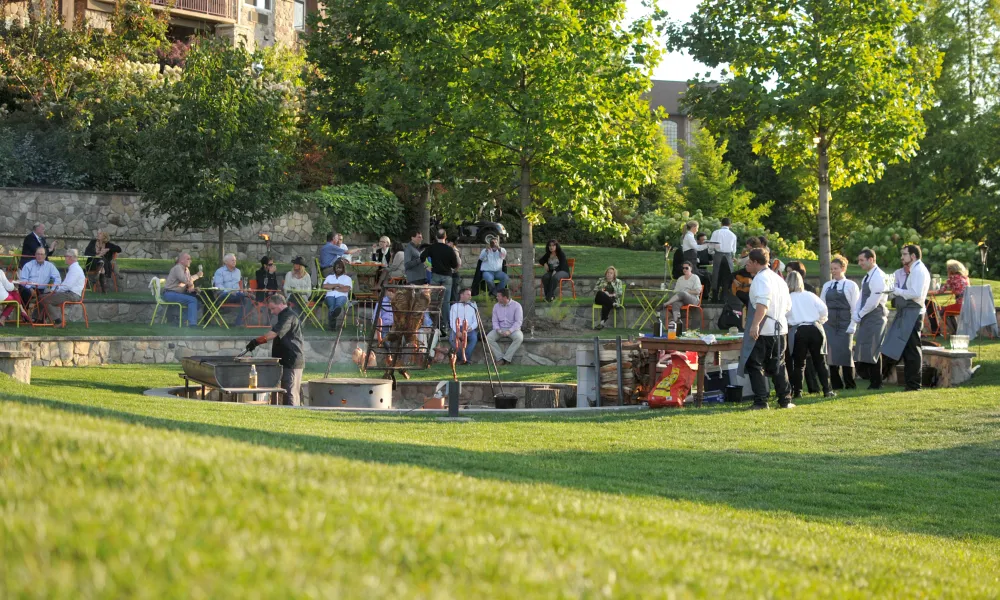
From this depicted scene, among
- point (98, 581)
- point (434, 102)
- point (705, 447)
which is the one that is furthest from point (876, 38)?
point (98, 581)

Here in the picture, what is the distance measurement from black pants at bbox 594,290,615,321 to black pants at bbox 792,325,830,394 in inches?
317

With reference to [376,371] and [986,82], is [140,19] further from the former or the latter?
[986,82]

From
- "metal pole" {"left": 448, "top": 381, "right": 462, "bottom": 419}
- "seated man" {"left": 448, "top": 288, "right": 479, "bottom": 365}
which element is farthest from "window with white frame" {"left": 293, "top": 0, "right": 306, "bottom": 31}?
"metal pole" {"left": 448, "top": 381, "right": 462, "bottom": 419}

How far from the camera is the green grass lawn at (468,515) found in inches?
134

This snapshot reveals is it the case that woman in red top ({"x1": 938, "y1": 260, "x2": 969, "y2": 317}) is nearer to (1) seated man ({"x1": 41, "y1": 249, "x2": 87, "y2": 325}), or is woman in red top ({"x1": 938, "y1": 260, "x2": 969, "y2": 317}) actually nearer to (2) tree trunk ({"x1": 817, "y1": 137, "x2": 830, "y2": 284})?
(2) tree trunk ({"x1": 817, "y1": 137, "x2": 830, "y2": 284})

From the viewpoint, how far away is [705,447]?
11648 mm

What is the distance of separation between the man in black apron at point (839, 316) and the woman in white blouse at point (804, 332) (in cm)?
66

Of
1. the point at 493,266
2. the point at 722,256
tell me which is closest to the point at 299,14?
the point at 493,266

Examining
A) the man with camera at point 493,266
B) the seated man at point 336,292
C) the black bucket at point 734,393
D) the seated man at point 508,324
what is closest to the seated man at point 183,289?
the seated man at point 336,292

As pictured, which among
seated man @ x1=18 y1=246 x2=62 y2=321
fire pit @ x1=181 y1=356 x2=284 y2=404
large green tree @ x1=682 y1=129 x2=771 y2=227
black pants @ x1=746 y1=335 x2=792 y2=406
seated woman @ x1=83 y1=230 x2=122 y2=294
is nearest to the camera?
black pants @ x1=746 y1=335 x2=792 y2=406

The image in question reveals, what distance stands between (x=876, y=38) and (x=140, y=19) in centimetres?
2364

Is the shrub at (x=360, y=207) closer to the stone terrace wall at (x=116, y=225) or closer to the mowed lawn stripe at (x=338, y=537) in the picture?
the stone terrace wall at (x=116, y=225)

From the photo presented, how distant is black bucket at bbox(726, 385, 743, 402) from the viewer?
15.6 metres

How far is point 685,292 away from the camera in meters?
23.0
